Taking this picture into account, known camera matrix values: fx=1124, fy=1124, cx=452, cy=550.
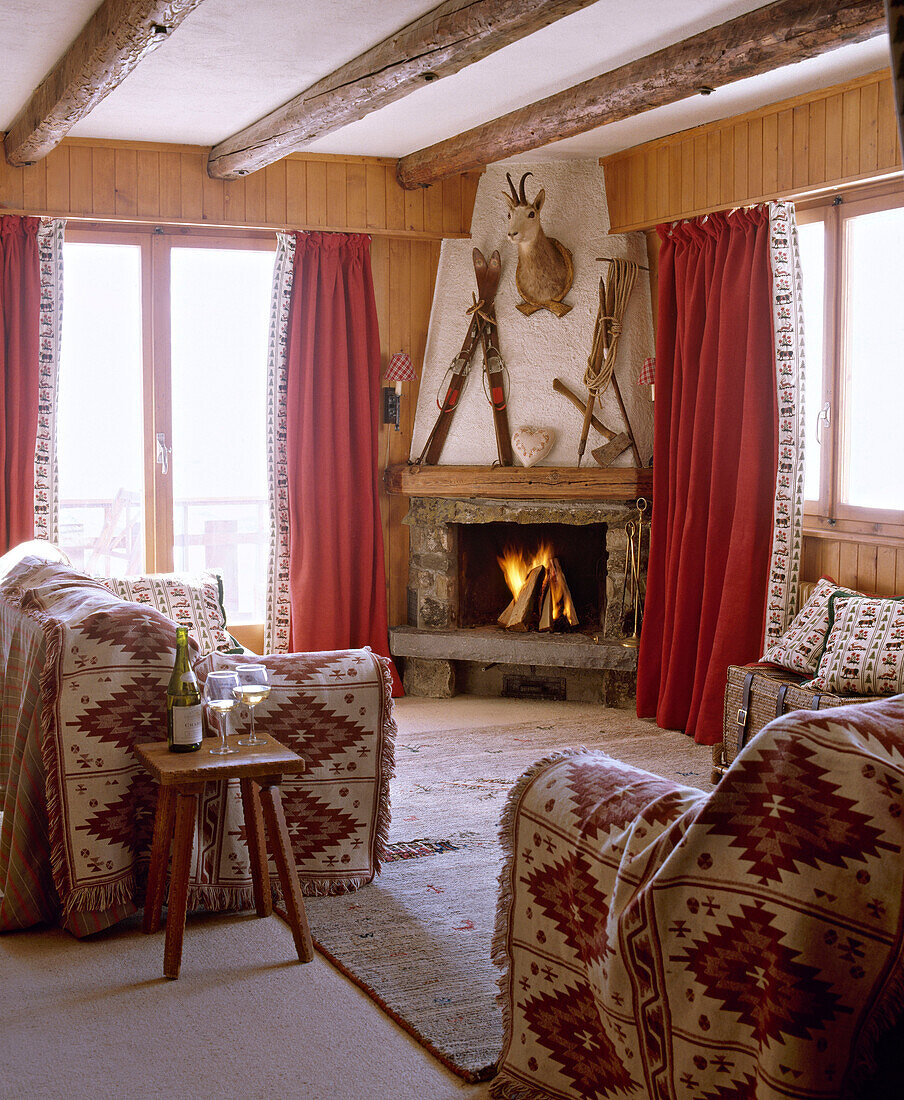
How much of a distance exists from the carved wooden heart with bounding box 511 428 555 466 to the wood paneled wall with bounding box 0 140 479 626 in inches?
26.5

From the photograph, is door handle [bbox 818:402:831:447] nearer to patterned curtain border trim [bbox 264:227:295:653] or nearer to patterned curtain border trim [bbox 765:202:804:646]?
patterned curtain border trim [bbox 765:202:804:646]

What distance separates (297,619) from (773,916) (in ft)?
13.7

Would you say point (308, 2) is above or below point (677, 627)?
above

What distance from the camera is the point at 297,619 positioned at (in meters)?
5.50

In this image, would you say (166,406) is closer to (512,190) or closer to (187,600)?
(187,600)

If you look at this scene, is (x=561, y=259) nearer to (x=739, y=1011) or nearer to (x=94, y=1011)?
(x=94, y=1011)

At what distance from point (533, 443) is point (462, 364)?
57cm

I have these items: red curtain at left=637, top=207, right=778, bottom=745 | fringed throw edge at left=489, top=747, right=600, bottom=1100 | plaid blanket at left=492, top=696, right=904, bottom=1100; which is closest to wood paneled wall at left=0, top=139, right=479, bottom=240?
red curtain at left=637, top=207, right=778, bottom=745

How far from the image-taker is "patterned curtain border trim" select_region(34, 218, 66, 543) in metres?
5.03

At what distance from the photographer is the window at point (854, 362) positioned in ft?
14.0

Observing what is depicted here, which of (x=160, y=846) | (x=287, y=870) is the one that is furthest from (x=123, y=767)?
(x=287, y=870)

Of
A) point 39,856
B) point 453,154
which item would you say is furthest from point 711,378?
point 39,856

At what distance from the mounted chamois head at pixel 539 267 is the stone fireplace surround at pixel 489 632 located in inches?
35.8

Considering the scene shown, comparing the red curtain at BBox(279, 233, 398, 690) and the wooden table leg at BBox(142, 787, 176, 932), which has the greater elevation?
the red curtain at BBox(279, 233, 398, 690)
